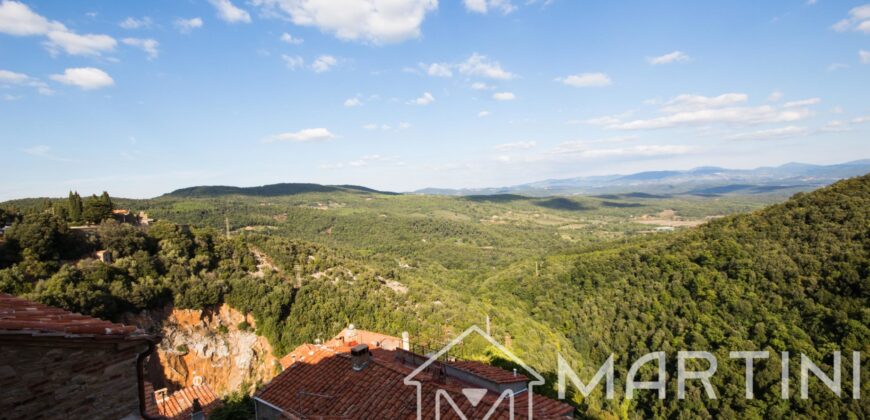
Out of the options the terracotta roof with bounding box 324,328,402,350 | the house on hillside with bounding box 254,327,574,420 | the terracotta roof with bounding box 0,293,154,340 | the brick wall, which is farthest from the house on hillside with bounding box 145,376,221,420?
the brick wall

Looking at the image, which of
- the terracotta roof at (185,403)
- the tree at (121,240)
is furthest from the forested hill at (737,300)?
the tree at (121,240)

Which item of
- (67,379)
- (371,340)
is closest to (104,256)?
(371,340)

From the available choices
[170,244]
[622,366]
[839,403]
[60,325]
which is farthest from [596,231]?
[60,325]

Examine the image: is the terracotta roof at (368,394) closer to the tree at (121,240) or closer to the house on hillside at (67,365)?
the house on hillside at (67,365)

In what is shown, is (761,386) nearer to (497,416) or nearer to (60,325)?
(497,416)

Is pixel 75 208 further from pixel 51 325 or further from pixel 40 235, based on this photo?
pixel 51 325
